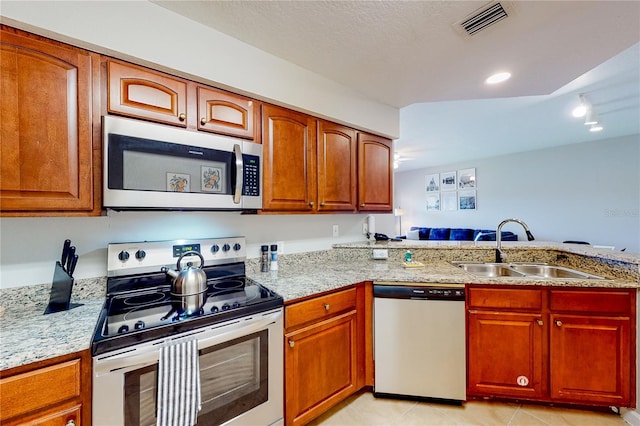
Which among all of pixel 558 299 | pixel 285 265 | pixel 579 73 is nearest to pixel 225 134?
pixel 285 265

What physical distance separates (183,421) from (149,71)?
1.66 m

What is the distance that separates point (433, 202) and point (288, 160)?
646 centimetres

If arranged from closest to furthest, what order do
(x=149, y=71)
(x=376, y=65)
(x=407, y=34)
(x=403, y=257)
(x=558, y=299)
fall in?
(x=149, y=71)
(x=407, y=34)
(x=558, y=299)
(x=376, y=65)
(x=403, y=257)

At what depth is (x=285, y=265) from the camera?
88.0 inches

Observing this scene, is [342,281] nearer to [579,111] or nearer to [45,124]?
[45,124]

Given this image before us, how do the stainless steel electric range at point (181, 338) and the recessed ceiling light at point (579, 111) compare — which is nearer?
the stainless steel electric range at point (181, 338)

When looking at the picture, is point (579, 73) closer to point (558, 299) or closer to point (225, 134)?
point (558, 299)

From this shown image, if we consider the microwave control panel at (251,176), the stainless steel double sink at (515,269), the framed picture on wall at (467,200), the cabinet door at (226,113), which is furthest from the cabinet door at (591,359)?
the framed picture on wall at (467,200)

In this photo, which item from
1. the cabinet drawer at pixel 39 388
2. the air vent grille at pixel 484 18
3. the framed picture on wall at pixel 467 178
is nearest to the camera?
the cabinet drawer at pixel 39 388

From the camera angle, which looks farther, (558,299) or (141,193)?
(558,299)

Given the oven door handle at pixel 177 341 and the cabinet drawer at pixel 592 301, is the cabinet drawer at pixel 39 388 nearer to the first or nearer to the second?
the oven door handle at pixel 177 341

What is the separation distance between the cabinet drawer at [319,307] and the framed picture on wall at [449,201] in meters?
6.06

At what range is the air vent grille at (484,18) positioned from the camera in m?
1.40

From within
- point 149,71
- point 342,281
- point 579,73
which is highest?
point 579,73
